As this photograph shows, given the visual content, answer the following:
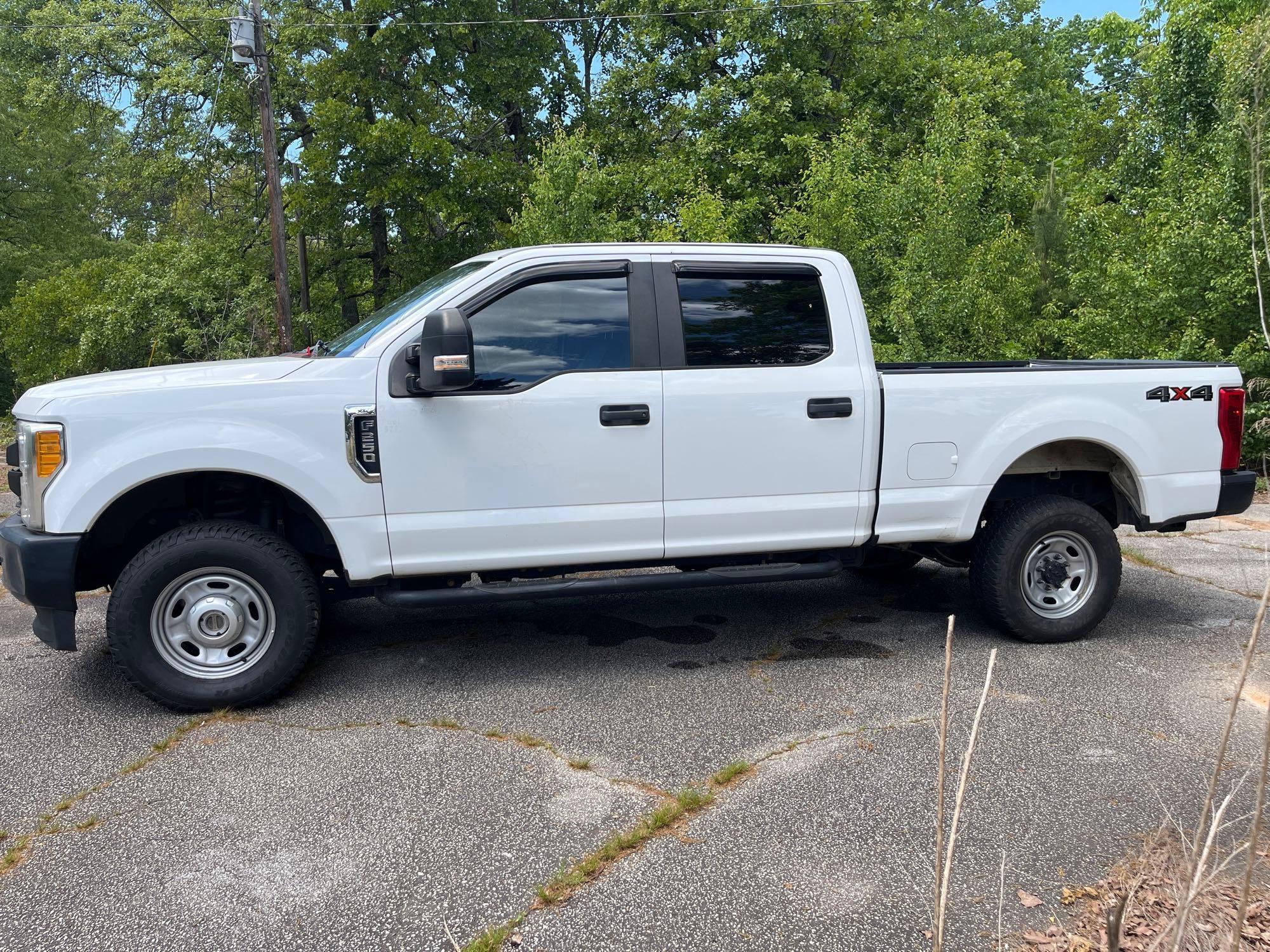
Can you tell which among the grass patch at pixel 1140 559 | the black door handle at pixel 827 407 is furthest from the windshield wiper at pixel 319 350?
the grass patch at pixel 1140 559

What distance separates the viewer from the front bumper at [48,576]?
13.6 ft

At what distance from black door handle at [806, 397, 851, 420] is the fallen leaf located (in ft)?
8.35

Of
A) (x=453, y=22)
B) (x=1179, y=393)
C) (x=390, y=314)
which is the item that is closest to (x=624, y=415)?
(x=390, y=314)

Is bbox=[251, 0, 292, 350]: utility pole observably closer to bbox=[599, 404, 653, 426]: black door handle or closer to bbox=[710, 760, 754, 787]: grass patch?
bbox=[599, 404, 653, 426]: black door handle

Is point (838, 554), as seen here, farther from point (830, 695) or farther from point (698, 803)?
point (698, 803)

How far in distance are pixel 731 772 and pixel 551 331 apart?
2.24 metres

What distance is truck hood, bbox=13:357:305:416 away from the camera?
168 inches

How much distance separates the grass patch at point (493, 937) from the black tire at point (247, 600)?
2.09 m

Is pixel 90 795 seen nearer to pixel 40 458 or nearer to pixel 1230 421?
pixel 40 458

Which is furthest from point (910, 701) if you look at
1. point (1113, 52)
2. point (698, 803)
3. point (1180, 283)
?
point (1113, 52)

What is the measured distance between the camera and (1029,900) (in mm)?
2900

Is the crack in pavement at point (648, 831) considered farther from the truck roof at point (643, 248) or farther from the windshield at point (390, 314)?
the windshield at point (390, 314)

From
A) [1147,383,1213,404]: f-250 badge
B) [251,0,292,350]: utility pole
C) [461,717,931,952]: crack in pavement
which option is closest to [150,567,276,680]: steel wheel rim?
[461,717,931,952]: crack in pavement

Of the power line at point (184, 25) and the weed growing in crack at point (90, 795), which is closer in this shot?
the weed growing in crack at point (90, 795)
